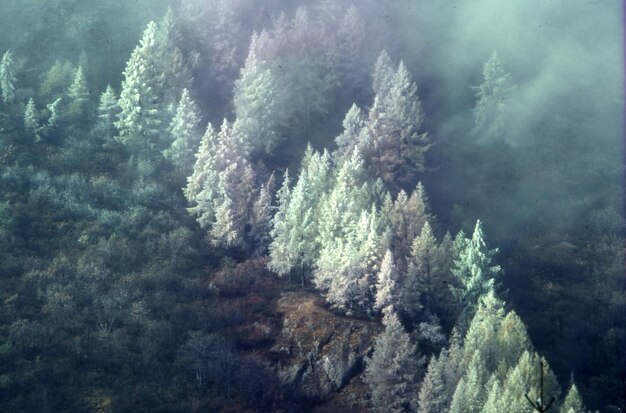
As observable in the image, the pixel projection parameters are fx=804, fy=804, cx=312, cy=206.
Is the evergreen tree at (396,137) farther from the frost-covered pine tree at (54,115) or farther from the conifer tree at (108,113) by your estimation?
the frost-covered pine tree at (54,115)

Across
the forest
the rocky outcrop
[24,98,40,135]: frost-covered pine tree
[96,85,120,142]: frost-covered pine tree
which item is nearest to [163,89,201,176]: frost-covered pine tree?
the forest

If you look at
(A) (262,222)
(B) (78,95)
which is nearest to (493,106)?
(A) (262,222)

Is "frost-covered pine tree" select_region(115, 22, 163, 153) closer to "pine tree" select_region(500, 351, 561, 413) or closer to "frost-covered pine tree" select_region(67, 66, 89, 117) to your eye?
"frost-covered pine tree" select_region(67, 66, 89, 117)

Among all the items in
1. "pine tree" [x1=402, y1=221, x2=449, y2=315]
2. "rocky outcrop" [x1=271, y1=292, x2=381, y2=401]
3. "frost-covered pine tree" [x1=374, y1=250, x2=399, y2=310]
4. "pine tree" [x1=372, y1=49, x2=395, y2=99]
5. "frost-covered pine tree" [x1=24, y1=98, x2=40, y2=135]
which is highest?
"pine tree" [x1=372, y1=49, x2=395, y2=99]

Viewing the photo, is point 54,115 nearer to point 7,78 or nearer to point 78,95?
point 78,95

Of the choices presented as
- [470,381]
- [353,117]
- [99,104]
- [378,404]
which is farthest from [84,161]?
[470,381]

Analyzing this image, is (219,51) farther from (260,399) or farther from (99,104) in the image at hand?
(260,399)
